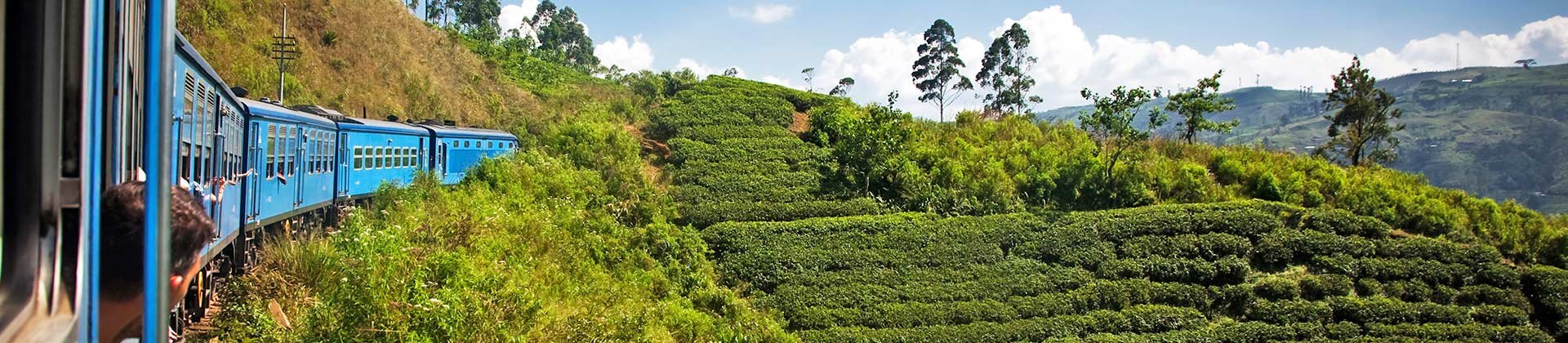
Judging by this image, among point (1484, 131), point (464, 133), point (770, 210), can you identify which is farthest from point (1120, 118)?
point (1484, 131)

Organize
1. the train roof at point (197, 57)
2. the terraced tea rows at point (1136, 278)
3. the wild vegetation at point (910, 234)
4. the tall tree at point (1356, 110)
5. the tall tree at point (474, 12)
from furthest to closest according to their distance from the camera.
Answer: the tall tree at point (474, 12), the tall tree at point (1356, 110), the terraced tea rows at point (1136, 278), the wild vegetation at point (910, 234), the train roof at point (197, 57)

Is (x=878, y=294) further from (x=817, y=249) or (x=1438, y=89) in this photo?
(x=1438, y=89)

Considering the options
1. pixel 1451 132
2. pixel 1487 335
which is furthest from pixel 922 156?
pixel 1451 132

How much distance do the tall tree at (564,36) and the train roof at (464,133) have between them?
27733 millimetres

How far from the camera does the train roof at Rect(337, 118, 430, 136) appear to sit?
12.1m

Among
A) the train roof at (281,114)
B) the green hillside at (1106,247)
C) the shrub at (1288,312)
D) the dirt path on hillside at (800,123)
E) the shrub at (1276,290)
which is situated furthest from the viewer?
the dirt path on hillside at (800,123)

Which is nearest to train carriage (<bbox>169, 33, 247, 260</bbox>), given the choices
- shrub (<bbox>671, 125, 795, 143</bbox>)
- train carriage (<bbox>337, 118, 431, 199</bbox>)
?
train carriage (<bbox>337, 118, 431, 199</bbox>)

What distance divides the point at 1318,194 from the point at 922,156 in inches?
328

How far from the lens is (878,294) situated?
15117 millimetres

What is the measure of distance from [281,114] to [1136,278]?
534 inches

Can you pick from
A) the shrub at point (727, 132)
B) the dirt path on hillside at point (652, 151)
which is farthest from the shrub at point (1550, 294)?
the dirt path on hillside at point (652, 151)

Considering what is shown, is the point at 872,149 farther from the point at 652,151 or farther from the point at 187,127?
the point at 187,127

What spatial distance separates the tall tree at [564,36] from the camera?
4925 cm

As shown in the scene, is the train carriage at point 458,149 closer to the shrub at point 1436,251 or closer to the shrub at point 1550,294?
the shrub at point 1436,251
